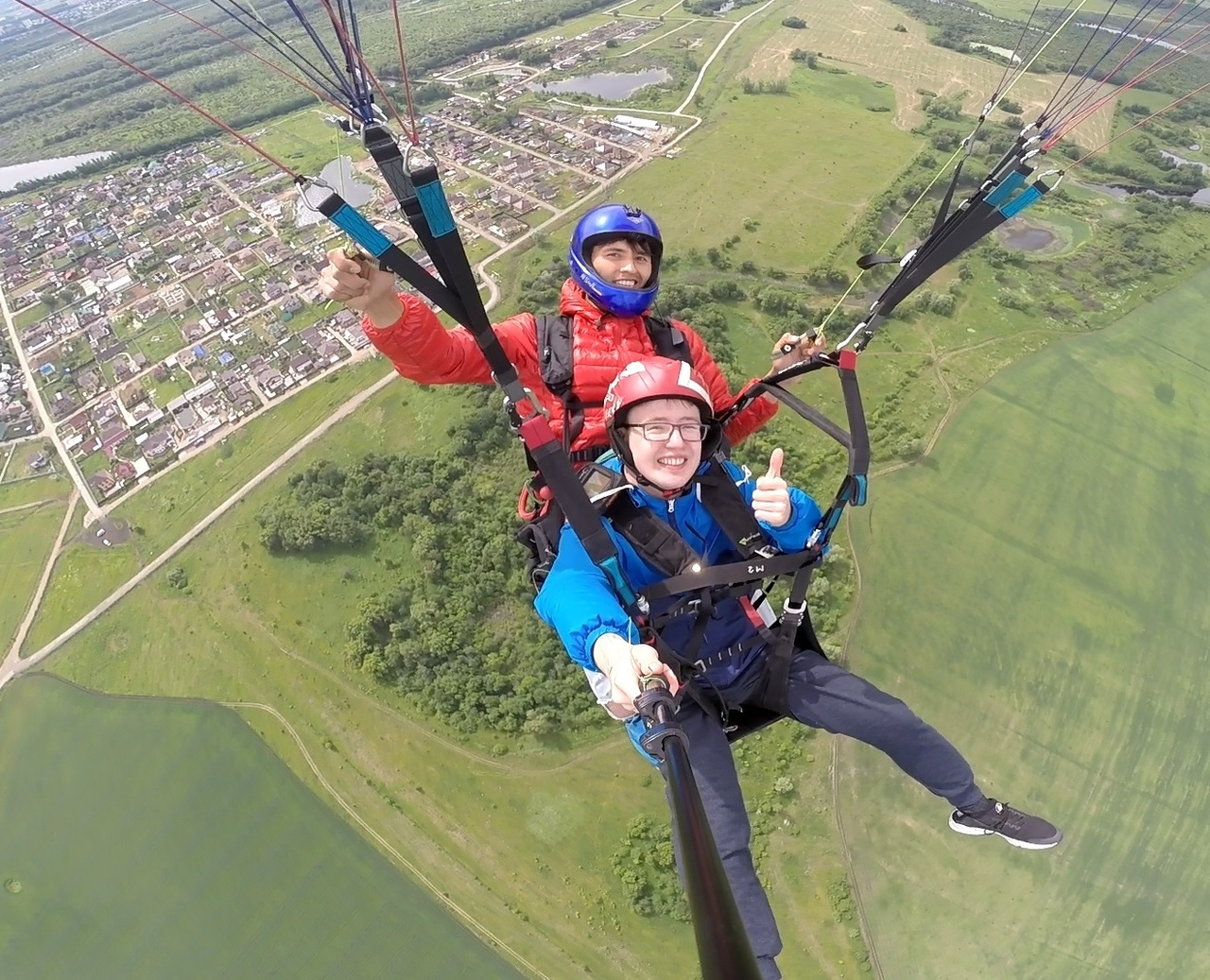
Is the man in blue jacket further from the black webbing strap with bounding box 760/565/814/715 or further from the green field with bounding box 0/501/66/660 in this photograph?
the green field with bounding box 0/501/66/660

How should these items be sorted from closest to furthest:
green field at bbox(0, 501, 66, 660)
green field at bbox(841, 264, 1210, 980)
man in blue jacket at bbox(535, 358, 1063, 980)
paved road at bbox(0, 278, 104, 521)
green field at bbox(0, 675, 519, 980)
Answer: man in blue jacket at bbox(535, 358, 1063, 980), green field at bbox(841, 264, 1210, 980), green field at bbox(0, 675, 519, 980), green field at bbox(0, 501, 66, 660), paved road at bbox(0, 278, 104, 521)

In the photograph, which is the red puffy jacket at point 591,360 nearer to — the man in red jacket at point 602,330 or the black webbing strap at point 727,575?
the man in red jacket at point 602,330

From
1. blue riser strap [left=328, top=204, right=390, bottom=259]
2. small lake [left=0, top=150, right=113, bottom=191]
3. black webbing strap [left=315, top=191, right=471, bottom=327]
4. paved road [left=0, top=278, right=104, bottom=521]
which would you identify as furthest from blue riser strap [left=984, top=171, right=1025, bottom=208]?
small lake [left=0, top=150, right=113, bottom=191]

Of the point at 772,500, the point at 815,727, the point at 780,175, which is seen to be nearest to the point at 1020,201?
the point at 772,500

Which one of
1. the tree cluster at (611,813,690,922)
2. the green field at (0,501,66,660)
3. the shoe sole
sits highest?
the shoe sole

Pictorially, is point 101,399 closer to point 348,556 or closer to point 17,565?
point 17,565

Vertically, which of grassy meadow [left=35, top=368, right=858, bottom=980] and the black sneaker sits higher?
the black sneaker

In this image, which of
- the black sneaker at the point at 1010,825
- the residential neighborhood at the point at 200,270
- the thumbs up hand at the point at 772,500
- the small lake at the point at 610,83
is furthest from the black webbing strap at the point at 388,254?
the small lake at the point at 610,83

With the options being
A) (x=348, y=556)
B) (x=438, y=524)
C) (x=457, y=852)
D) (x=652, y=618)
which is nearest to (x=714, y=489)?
(x=652, y=618)
